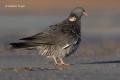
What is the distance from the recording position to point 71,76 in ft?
43.0

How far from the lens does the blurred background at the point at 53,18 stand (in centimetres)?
2267

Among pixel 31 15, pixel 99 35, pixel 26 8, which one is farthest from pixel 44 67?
pixel 26 8

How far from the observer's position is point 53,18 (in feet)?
96.1

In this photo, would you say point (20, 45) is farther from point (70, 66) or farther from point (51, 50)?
point (70, 66)

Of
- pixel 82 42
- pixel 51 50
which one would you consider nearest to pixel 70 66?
pixel 51 50

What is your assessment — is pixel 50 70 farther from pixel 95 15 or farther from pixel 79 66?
A: pixel 95 15

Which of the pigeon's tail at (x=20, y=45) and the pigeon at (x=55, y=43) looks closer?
the pigeon's tail at (x=20, y=45)

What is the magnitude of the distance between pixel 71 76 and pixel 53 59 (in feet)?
8.51

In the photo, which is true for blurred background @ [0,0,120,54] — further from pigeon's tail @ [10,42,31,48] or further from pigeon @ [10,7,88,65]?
pigeon's tail @ [10,42,31,48]

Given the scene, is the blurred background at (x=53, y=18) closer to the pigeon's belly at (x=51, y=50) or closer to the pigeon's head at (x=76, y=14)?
the pigeon's head at (x=76, y=14)

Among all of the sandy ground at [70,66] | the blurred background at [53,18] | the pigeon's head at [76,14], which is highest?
the pigeon's head at [76,14]

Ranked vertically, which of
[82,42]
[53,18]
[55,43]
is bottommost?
[53,18]

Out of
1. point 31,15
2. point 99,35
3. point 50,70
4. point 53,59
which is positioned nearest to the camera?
point 50,70

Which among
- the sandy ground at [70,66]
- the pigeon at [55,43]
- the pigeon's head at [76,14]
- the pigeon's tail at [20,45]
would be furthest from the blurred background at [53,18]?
the pigeon's tail at [20,45]
